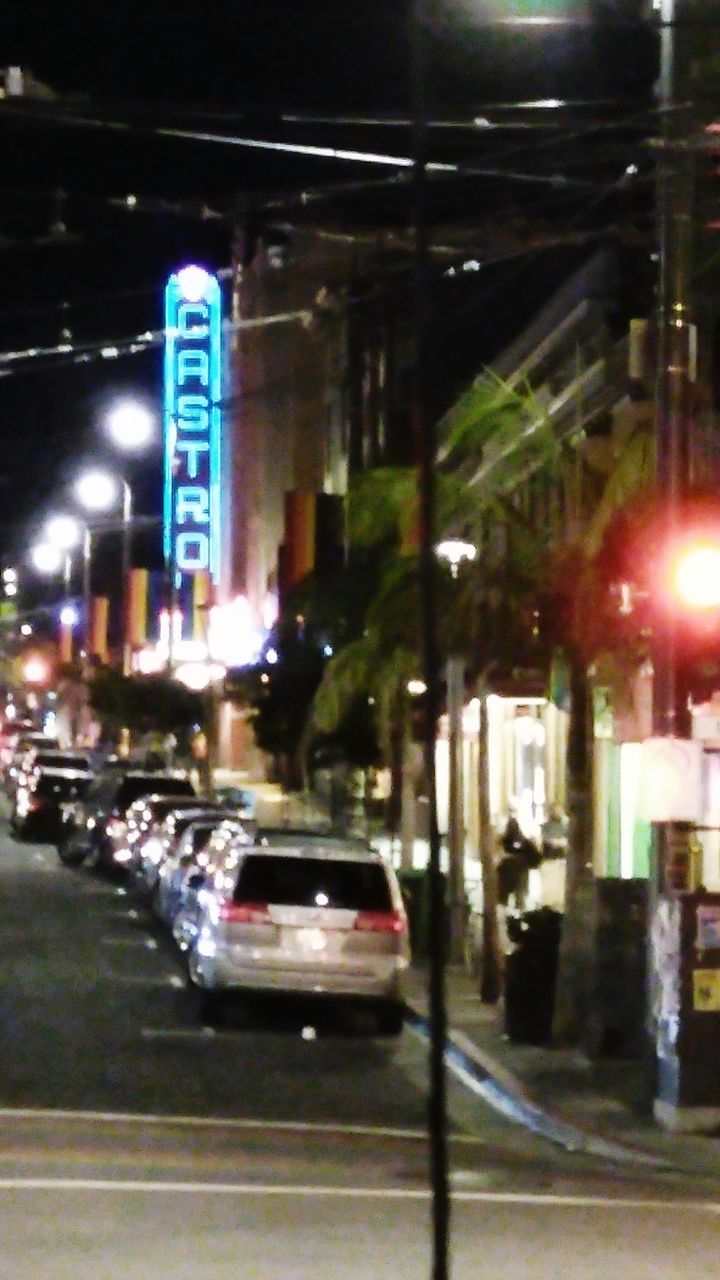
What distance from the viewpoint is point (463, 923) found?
2491 cm

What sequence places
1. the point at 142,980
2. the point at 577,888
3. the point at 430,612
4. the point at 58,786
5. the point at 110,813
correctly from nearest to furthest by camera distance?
1. the point at 430,612
2. the point at 577,888
3. the point at 142,980
4. the point at 110,813
5. the point at 58,786

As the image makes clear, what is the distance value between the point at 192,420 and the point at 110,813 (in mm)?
16373

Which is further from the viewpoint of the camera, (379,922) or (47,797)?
(47,797)

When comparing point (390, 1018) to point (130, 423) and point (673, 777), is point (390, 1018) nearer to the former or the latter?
point (673, 777)

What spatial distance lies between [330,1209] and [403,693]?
12.7m

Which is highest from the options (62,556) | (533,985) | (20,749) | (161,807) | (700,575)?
(62,556)

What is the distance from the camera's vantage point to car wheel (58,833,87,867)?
38.9 meters

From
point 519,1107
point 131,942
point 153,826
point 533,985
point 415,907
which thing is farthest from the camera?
point 153,826

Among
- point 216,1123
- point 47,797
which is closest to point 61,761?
point 47,797

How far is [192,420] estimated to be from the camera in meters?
50.9

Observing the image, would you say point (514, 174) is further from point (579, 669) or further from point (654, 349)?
point (579, 669)

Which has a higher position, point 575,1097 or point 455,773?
point 455,773

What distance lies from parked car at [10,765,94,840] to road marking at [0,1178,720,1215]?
29.5 m

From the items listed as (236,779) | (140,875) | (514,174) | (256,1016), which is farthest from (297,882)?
(236,779)
